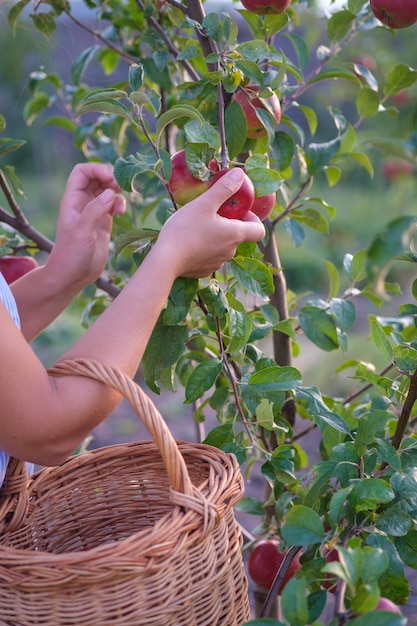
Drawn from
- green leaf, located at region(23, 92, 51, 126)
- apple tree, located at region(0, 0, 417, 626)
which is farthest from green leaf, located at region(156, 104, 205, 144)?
green leaf, located at region(23, 92, 51, 126)

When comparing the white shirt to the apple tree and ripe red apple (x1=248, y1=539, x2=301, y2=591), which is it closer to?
the apple tree

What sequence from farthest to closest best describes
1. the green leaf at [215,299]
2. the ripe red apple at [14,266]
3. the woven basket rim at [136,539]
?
1. the ripe red apple at [14,266]
2. the green leaf at [215,299]
3. the woven basket rim at [136,539]

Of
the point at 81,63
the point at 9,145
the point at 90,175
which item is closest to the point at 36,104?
the point at 81,63

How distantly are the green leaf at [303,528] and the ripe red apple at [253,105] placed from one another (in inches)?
23.3

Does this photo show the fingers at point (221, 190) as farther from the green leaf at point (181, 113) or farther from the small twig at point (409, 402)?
the small twig at point (409, 402)

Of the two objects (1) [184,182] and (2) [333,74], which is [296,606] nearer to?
(1) [184,182]

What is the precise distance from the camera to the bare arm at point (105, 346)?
88 centimetres

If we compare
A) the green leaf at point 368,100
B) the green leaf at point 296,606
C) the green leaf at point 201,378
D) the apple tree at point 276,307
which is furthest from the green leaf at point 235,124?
the green leaf at point 296,606

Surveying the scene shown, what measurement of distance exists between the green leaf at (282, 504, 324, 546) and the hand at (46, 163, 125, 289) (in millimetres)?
566

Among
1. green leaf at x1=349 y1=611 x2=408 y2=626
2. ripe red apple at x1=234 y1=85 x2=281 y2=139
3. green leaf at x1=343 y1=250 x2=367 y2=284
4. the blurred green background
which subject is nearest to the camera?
green leaf at x1=349 y1=611 x2=408 y2=626

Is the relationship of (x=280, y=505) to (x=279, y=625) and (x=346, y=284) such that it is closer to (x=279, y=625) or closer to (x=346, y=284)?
(x=279, y=625)

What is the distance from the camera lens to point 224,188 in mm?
955

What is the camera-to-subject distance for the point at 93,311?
1635 mm

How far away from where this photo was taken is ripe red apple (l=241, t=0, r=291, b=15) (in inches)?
46.7
